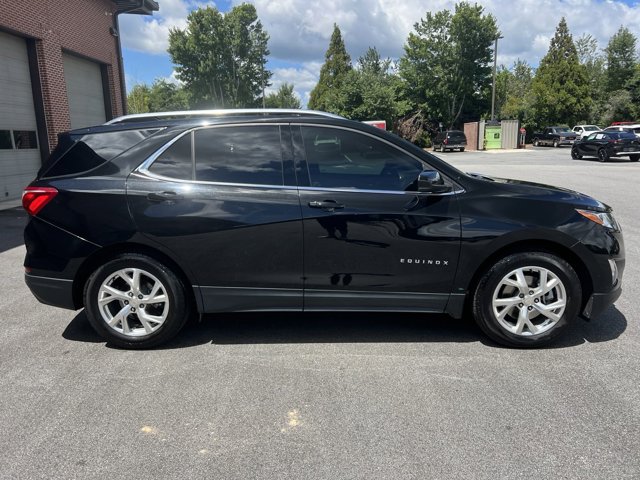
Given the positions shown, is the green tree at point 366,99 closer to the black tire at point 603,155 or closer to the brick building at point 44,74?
the black tire at point 603,155

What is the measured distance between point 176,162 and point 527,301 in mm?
2858

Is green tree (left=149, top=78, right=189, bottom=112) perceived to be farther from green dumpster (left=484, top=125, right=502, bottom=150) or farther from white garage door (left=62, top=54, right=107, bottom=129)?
white garage door (left=62, top=54, right=107, bottom=129)

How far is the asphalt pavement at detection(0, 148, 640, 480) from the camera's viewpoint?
2.48 meters

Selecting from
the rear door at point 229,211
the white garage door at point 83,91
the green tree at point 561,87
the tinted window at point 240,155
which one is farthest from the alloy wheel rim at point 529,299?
the green tree at point 561,87

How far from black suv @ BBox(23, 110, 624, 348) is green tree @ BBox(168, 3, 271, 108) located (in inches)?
2111

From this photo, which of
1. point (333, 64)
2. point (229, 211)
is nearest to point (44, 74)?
point (229, 211)

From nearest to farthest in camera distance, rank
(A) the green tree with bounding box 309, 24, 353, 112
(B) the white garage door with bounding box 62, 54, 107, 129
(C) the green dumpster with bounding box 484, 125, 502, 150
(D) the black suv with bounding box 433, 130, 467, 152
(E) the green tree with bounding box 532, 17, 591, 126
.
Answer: (B) the white garage door with bounding box 62, 54, 107, 129 → (D) the black suv with bounding box 433, 130, 467, 152 → (C) the green dumpster with bounding box 484, 125, 502, 150 → (E) the green tree with bounding box 532, 17, 591, 126 → (A) the green tree with bounding box 309, 24, 353, 112

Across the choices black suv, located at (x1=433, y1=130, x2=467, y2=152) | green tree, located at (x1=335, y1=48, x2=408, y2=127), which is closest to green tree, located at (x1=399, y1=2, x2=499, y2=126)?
green tree, located at (x1=335, y1=48, x2=408, y2=127)

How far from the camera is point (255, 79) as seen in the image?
55.9 meters

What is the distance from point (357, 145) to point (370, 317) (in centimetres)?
160

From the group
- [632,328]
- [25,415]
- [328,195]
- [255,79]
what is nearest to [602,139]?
[632,328]

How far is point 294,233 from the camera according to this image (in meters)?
3.62

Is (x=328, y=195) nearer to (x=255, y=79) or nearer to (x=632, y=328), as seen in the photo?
(x=632, y=328)

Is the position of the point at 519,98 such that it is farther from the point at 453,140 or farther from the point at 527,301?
the point at 527,301
